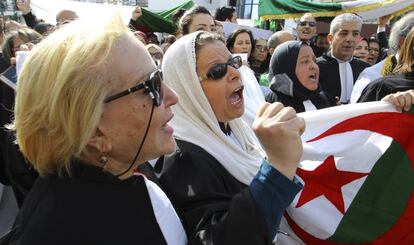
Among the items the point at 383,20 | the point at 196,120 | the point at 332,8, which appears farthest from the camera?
the point at 332,8

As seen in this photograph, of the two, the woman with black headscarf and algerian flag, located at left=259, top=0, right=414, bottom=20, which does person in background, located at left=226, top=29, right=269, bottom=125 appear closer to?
the woman with black headscarf

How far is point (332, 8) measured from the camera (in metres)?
8.10

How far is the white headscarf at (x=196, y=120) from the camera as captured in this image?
64.7 inches

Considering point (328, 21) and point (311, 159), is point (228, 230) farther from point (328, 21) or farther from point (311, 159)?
point (328, 21)

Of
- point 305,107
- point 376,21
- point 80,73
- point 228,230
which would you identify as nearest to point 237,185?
point 228,230

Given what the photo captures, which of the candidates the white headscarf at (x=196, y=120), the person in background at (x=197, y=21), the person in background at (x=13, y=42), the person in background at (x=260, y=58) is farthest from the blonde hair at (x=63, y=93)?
the person in background at (x=260, y=58)

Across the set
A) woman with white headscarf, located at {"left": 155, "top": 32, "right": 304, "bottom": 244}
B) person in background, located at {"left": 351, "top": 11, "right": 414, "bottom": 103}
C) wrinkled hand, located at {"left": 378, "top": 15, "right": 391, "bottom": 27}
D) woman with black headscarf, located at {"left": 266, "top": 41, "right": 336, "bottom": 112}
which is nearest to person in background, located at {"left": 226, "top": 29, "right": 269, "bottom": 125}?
woman with black headscarf, located at {"left": 266, "top": 41, "right": 336, "bottom": 112}

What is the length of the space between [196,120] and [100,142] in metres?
0.64

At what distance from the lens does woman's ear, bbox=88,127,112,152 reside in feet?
3.82

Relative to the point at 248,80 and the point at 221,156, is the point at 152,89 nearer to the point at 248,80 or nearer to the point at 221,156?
the point at 221,156

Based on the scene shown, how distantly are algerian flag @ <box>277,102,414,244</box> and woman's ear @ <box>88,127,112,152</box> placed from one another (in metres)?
1.04

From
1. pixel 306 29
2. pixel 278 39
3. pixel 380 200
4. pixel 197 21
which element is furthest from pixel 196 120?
pixel 306 29

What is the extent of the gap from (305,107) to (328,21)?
626 cm

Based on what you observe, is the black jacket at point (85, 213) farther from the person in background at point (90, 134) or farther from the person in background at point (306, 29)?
the person in background at point (306, 29)
